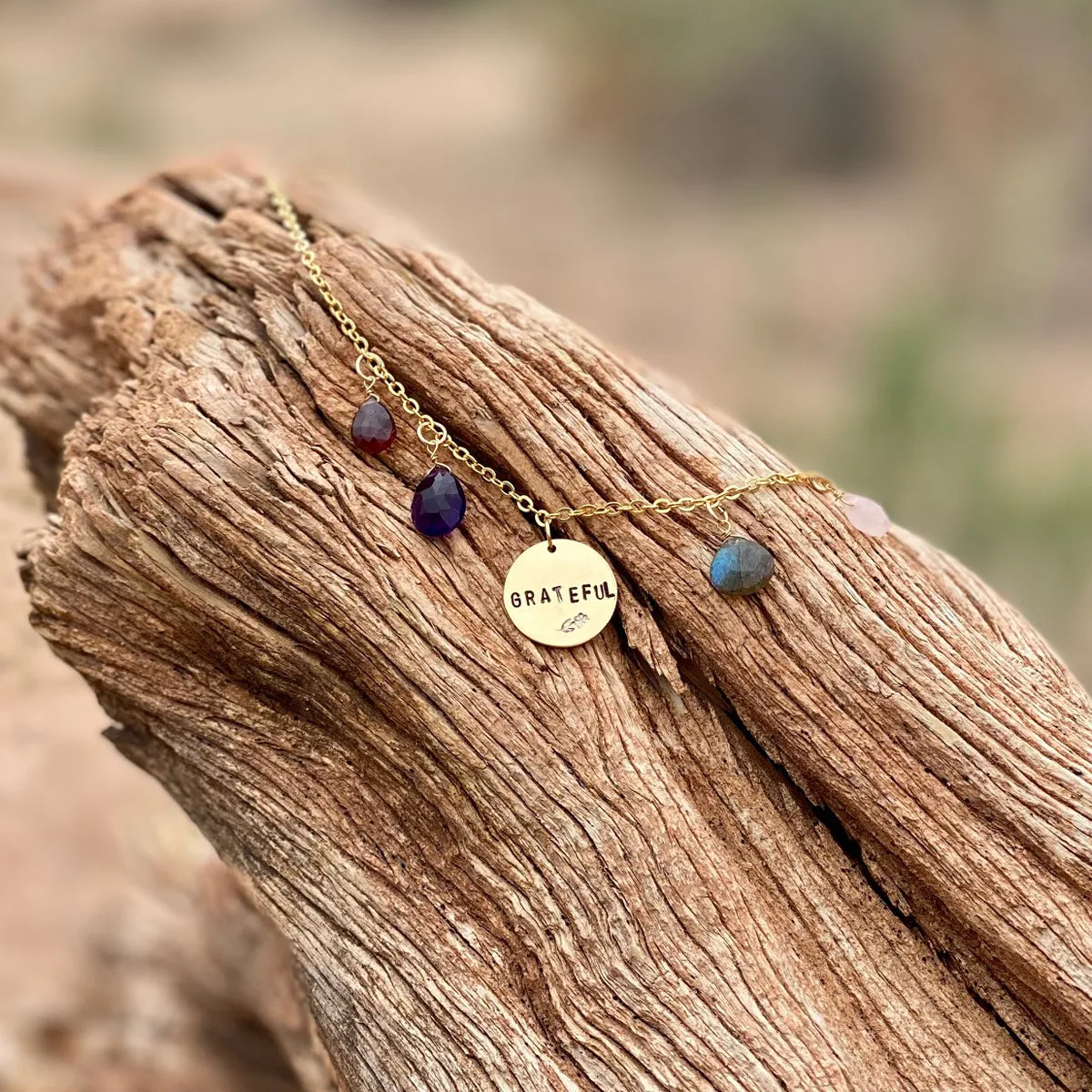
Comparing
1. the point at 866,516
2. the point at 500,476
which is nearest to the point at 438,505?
the point at 500,476

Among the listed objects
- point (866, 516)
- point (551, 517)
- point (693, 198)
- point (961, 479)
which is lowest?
point (551, 517)

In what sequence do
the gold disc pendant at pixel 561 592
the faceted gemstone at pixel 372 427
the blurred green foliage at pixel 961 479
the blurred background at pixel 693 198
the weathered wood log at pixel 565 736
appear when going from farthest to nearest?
the blurred green foliage at pixel 961 479, the blurred background at pixel 693 198, the faceted gemstone at pixel 372 427, the gold disc pendant at pixel 561 592, the weathered wood log at pixel 565 736

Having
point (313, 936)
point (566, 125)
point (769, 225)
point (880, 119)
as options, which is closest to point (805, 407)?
point (769, 225)

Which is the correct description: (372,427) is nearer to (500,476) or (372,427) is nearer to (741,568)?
(500,476)

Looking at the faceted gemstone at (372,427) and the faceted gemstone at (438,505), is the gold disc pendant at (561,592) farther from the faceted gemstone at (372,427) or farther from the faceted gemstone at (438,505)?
the faceted gemstone at (372,427)

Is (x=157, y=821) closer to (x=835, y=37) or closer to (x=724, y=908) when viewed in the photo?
(x=724, y=908)

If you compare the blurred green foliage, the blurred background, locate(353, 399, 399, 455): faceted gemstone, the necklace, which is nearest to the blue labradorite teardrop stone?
the necklace

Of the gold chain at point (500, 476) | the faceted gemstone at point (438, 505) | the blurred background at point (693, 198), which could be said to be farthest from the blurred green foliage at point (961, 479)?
the faceted gemstone at point (438, 505)
